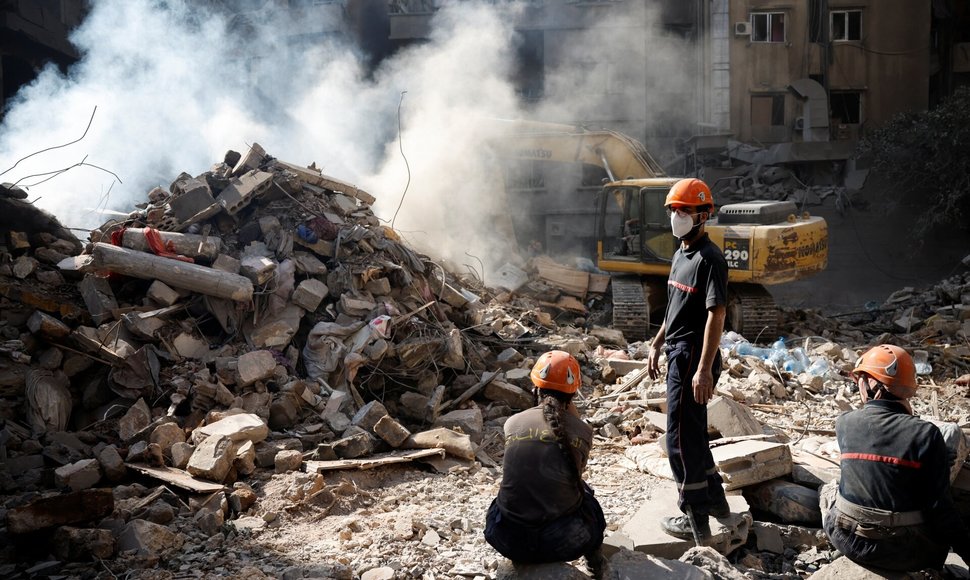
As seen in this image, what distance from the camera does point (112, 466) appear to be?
511 centimetres

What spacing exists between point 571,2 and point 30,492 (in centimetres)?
2296

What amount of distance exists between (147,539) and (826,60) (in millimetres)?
25937

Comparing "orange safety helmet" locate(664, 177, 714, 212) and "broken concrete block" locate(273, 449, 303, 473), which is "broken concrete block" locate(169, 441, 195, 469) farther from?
"orange safety helmet" locate(664, 177, 714, 212)

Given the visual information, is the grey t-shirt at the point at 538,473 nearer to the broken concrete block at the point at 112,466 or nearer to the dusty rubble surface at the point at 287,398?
the dusty rubble surface at the point at 287,398

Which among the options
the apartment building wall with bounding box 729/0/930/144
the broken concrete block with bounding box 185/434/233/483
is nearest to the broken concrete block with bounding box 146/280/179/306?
the broken concrete block with bounding box 185/434/233/483

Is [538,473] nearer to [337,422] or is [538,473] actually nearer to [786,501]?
[786,501]

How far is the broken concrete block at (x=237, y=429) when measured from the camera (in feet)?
18.2

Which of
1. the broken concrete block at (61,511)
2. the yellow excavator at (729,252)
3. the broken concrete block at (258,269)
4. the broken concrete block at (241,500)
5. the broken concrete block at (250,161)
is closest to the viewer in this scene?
the broken concrete block at (61,511)

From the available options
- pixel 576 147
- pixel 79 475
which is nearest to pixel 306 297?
pixel 79 475

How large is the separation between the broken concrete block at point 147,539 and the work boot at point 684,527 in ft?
8.96

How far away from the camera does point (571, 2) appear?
24500 mm

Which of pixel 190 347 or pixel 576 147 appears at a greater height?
pixel 576 147

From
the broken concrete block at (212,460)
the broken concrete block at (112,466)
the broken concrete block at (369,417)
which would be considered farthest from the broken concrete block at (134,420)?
the broken concrete block at (369,417)

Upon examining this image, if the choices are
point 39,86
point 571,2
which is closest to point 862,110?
point 571,2
